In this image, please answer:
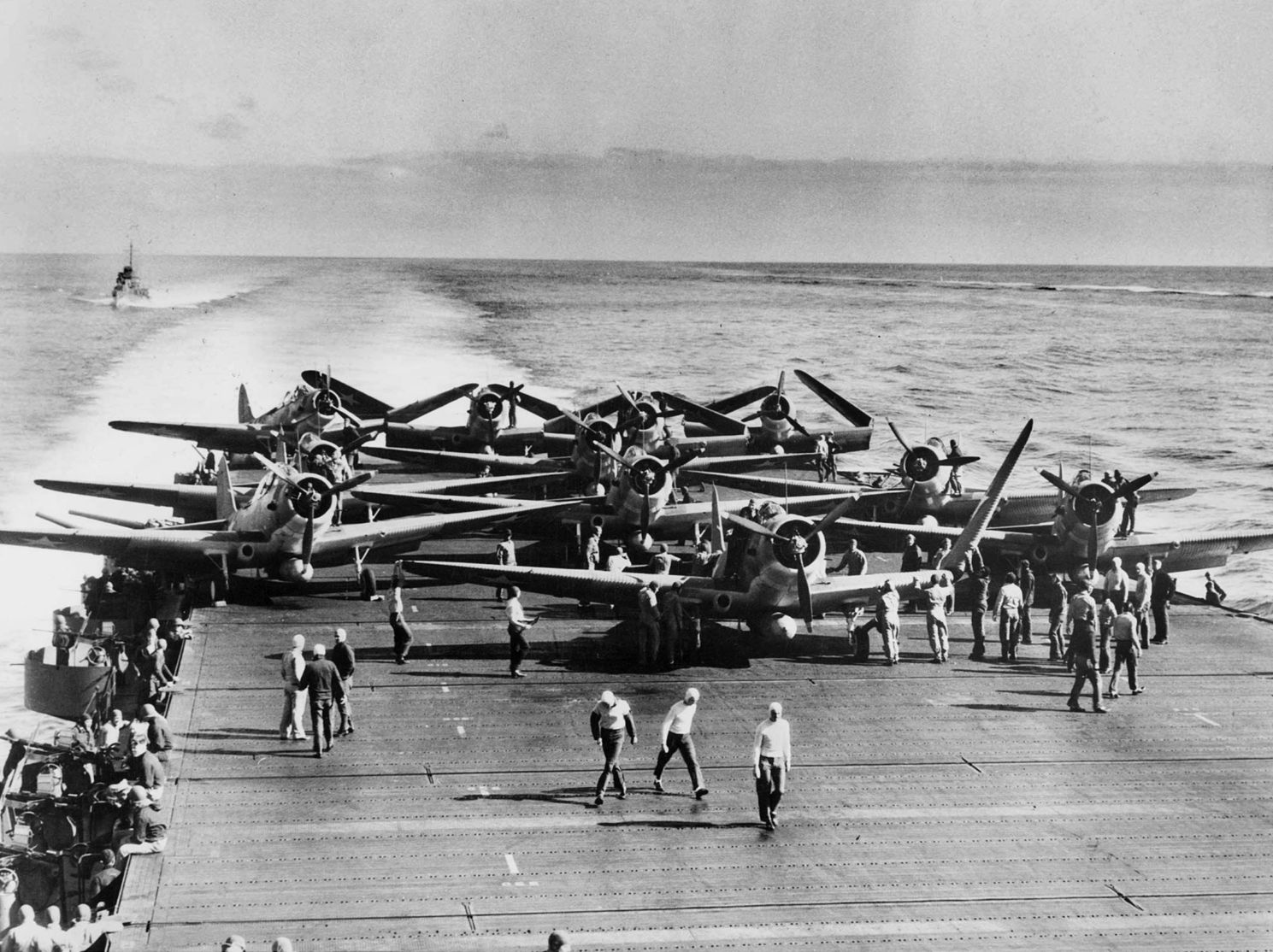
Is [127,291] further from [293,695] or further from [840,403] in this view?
[293,695]

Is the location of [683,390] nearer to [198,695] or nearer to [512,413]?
[512,413]

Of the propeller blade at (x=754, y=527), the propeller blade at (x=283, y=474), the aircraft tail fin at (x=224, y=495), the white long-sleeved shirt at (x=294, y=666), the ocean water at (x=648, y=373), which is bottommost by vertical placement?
the ocean water at (x=648, y=373)

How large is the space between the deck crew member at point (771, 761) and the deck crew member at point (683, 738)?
3.37ft

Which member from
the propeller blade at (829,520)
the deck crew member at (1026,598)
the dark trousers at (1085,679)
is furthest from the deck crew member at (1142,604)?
the propeller blade at (829,520)

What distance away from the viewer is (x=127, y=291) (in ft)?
574

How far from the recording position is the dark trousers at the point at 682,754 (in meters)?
17.8

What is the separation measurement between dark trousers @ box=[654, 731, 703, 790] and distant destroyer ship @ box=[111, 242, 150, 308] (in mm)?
141157

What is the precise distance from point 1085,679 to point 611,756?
890 centimetres

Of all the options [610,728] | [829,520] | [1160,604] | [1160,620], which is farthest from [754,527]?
[1160,620]

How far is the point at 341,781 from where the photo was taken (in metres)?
18.6

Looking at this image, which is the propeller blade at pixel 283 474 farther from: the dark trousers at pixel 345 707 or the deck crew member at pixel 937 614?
the deck crew member at pixel 937 614

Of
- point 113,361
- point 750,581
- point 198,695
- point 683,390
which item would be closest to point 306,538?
point 198,695

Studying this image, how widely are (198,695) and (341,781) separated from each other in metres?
5.18

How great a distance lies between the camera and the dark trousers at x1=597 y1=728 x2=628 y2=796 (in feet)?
57.5
